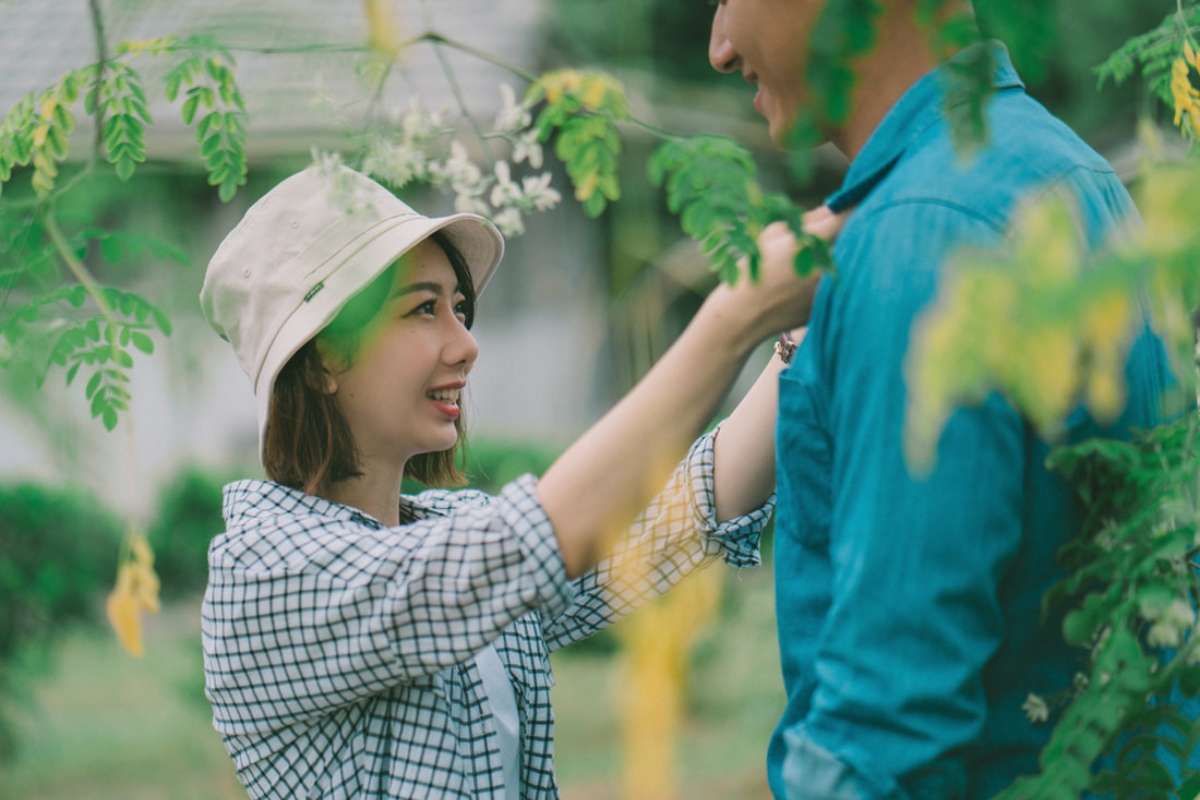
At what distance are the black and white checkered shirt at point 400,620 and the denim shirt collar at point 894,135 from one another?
0.48 m

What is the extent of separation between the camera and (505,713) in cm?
181

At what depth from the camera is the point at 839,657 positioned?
46.5 inches

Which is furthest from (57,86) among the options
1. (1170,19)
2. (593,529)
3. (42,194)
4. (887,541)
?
(1170,19)

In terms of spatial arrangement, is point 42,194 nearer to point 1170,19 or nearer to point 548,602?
point 548,602

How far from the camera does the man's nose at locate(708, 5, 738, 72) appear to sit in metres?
1.46

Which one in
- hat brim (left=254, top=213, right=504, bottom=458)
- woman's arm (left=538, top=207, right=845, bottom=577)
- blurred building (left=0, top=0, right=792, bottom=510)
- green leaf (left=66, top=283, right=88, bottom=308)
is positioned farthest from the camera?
blurred building (left=0, top=0, right=792, bottom=510)

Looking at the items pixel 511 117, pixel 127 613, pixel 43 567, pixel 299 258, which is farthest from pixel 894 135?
pixel 43 567

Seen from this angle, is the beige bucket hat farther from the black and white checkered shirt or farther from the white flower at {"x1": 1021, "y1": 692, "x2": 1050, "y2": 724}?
the white flower at {"x1": 1021, "y1": 692, "x2": 1050, "y2": 724}

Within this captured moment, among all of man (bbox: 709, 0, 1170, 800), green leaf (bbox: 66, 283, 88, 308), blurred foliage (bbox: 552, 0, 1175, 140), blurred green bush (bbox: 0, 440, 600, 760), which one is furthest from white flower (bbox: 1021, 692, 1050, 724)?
blurred foliage (bbox: 552, 0, 1175, 140)

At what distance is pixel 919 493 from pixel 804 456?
0.19m

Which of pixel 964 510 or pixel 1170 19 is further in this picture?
pixel 1170 19

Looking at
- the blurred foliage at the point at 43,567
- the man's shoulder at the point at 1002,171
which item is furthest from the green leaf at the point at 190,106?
the blurred foliage at the point at 43,567

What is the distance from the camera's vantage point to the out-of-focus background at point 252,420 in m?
5.26

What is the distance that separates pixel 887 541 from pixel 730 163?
0.40m
